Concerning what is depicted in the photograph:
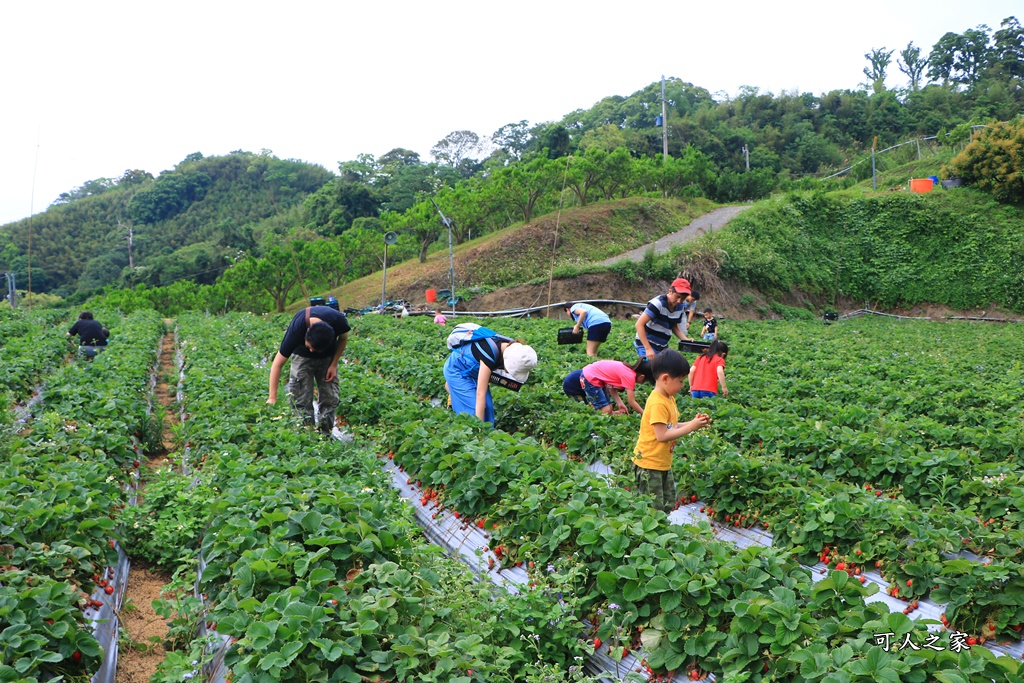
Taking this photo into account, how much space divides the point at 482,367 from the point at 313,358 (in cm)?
165

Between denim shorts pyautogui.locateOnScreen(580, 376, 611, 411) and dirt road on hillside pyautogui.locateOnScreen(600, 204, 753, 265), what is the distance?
23.0m

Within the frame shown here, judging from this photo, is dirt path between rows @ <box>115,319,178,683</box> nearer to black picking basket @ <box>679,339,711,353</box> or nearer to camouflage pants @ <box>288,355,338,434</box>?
camouflage pants @ <box>288,355,338,434</box>

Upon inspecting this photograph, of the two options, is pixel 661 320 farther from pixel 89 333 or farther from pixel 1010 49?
pixel 1010 49

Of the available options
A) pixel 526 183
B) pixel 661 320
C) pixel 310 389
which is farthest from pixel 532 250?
→ pixel 310 389

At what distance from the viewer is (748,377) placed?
9.81 meters

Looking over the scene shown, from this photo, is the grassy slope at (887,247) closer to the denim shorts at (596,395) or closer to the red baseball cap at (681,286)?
the red baseball cap at (681,286)

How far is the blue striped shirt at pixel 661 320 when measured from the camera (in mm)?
8289

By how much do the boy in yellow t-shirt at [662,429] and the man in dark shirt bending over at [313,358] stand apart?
3140 millimetres

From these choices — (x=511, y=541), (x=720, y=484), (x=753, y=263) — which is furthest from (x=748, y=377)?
(x=753, y=263)

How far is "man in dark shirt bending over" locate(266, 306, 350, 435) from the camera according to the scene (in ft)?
21.4

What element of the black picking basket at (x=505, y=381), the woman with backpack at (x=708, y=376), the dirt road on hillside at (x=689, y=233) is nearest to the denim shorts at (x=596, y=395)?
the black picking basket at (x=505, y=381)

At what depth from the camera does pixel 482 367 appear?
6527 mm

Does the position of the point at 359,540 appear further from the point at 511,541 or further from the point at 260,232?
the point at 260,232

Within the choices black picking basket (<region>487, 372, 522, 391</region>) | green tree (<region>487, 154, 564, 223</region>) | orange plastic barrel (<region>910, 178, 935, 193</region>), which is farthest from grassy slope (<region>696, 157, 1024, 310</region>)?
black picking basket (<region>487, 372, 522, 391</region>)
